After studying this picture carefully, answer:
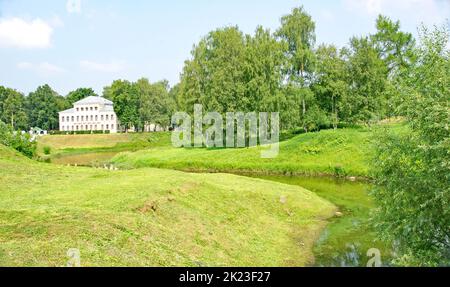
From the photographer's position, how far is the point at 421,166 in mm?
16703

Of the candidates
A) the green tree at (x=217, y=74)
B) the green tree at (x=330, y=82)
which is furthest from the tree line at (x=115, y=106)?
the green tree at (x=330, y=82)

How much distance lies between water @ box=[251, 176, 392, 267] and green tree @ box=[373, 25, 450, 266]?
1896 mm

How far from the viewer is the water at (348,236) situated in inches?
786

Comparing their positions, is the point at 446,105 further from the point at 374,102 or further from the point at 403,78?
the point at 374,102

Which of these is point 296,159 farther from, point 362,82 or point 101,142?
point 101,142

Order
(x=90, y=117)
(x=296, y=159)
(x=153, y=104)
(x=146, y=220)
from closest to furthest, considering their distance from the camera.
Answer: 1. (x=146, y=220)
2. (x=296, y=159)
3. (x=153, y=104)
4. (x=90, y=117)

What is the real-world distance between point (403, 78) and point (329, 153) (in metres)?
37.4

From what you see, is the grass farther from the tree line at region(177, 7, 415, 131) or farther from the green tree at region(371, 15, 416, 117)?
the green tree at region(371, 15, 416, 117)

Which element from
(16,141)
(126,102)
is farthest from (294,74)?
(126,102)

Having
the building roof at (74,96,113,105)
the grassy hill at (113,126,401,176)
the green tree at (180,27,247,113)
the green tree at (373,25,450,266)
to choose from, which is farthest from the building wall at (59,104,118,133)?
the green tree at (373,25,450,266)

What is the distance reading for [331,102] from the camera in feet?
237

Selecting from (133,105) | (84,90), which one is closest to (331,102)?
(133,105)

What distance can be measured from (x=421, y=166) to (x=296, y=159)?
40.1m

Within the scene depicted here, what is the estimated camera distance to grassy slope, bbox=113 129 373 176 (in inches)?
2067
